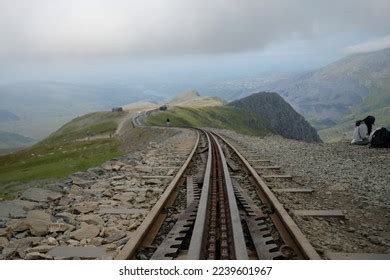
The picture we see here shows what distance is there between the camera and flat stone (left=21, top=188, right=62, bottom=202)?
389 inches

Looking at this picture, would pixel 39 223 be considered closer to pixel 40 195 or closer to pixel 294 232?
pixel 40 195

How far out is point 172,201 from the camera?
9555mm

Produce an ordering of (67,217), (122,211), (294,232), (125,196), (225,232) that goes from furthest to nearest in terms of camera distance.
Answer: (125,196), (122,211), (67,217), (225,232), (294,232)

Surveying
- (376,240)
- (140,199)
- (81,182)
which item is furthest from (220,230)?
(81,182)

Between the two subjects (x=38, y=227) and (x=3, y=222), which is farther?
(x=3, y=222)

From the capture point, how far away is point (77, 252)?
6.23m

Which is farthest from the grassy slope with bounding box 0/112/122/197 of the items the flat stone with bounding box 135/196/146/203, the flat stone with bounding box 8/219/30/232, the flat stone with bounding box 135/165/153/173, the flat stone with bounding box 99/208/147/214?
the flat stone with bounding box 8/219/30/232

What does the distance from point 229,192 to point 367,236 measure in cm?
302

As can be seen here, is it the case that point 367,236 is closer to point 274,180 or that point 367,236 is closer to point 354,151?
point 274,180

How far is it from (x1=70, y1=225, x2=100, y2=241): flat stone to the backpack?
600 inches

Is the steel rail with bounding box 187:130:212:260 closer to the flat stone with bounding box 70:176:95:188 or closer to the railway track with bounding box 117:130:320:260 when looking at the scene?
the railway track with bounding box 117:130:320:260

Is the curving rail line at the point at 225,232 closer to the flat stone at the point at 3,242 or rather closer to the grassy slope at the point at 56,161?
the flat stone at the point at 3,242

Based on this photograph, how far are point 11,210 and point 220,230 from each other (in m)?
4.65
